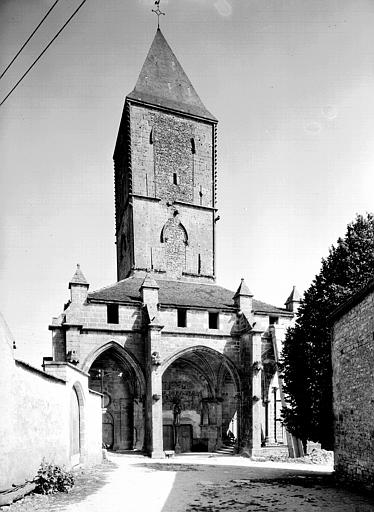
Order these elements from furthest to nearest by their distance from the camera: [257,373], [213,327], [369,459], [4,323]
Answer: [213,327], [257,373], [369,459], [4,323]

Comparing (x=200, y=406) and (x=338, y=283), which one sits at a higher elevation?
(x=338, y=283)

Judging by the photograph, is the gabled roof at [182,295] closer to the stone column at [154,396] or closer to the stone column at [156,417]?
the stone column at [154,396]

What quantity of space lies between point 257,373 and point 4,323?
56.0ft

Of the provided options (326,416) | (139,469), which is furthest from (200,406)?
(326,416)

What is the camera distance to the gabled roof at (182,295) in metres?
24.2

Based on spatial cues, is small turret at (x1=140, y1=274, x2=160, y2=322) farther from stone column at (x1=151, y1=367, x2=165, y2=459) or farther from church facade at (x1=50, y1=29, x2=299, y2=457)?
stone column at (x1=151, y1=367, x2=165, y2=459)

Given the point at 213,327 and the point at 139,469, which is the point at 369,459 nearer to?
the point at 139,469

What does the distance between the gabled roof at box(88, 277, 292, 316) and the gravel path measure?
999 centimetres

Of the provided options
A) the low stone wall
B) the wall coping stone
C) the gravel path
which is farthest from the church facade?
the wall coping stone

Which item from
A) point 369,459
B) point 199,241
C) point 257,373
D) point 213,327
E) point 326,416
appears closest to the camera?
point 369,459

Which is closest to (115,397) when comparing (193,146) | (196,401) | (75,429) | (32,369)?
(196,401)

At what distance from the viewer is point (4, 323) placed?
27.3 feet

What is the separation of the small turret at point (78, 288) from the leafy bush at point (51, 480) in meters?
12.9

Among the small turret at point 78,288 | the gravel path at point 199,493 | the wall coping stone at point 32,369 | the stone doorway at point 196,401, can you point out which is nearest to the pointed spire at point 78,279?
the small turret at point 78,288
